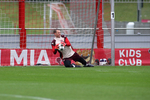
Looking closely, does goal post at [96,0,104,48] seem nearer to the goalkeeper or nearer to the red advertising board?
the red advertising board

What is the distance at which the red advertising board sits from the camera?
46.2 feet

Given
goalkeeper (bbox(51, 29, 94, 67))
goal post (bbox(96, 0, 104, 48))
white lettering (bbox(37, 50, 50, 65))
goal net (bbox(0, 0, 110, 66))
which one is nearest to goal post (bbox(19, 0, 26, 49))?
goal net (bbox(0, 0, 110, 66))

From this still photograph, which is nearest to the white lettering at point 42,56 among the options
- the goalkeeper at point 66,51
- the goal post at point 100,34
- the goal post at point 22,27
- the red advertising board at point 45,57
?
the red advertising board at point 45,57

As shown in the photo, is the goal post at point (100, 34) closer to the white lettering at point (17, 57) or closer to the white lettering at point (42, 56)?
the white lettering at point (42, 56)

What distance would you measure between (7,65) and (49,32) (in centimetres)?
311

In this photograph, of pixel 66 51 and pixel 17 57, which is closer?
pixel 66 51

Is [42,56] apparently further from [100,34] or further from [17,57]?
[100,34]

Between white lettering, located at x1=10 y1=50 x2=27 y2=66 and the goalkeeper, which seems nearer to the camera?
the goalkeeper

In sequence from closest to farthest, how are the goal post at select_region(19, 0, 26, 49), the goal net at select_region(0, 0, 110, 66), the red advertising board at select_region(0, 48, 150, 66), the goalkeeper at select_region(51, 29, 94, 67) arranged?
the goalkeeper at select_region(51, 29, 94, 67) → the red advertising board at select_region(0, 48, 150, 66) → the goal net at select_region(0, 0, 110, 66) → the goal post at select_region(19, 0, 26, 49)

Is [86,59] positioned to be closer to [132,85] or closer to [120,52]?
[120,52]

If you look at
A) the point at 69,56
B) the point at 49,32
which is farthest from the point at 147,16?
the point at 69,56

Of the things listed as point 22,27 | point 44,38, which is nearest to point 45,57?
point 44,38

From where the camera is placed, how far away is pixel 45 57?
14211mm

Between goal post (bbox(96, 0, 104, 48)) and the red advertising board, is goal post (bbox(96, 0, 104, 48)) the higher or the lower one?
the higher one
